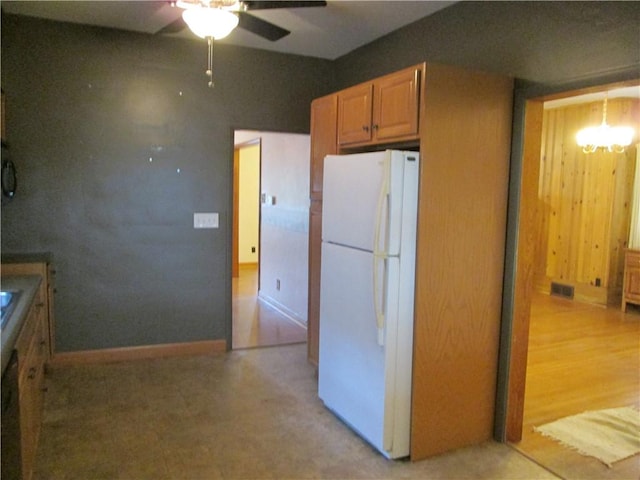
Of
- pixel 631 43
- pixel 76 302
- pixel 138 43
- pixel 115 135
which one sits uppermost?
pixel 138 43

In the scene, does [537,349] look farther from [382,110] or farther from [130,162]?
[130,162]

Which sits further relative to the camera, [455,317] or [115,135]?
[115,135]

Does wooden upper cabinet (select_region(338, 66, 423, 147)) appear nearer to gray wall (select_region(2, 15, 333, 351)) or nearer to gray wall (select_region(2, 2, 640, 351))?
gray wall (select_region(2, 2, 640, 351))

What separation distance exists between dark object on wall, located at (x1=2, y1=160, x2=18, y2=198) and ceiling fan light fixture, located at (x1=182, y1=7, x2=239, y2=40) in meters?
2.05

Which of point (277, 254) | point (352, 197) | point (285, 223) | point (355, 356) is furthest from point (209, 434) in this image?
point (277, 254)

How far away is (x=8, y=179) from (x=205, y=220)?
1450mm

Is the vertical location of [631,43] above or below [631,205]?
above

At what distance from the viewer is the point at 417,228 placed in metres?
2.57

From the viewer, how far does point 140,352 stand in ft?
13.5

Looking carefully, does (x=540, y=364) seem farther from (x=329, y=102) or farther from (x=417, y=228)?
(x=329, y=102)

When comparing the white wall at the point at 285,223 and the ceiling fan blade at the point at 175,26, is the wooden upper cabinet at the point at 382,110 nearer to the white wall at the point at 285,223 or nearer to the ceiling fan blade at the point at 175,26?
the ceiling fan blade at the point at 175,26

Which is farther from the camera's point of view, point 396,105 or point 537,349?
point 537,349

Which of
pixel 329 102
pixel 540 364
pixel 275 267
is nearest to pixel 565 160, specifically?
pixel 540 364

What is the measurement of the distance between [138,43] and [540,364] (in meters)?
4.18
